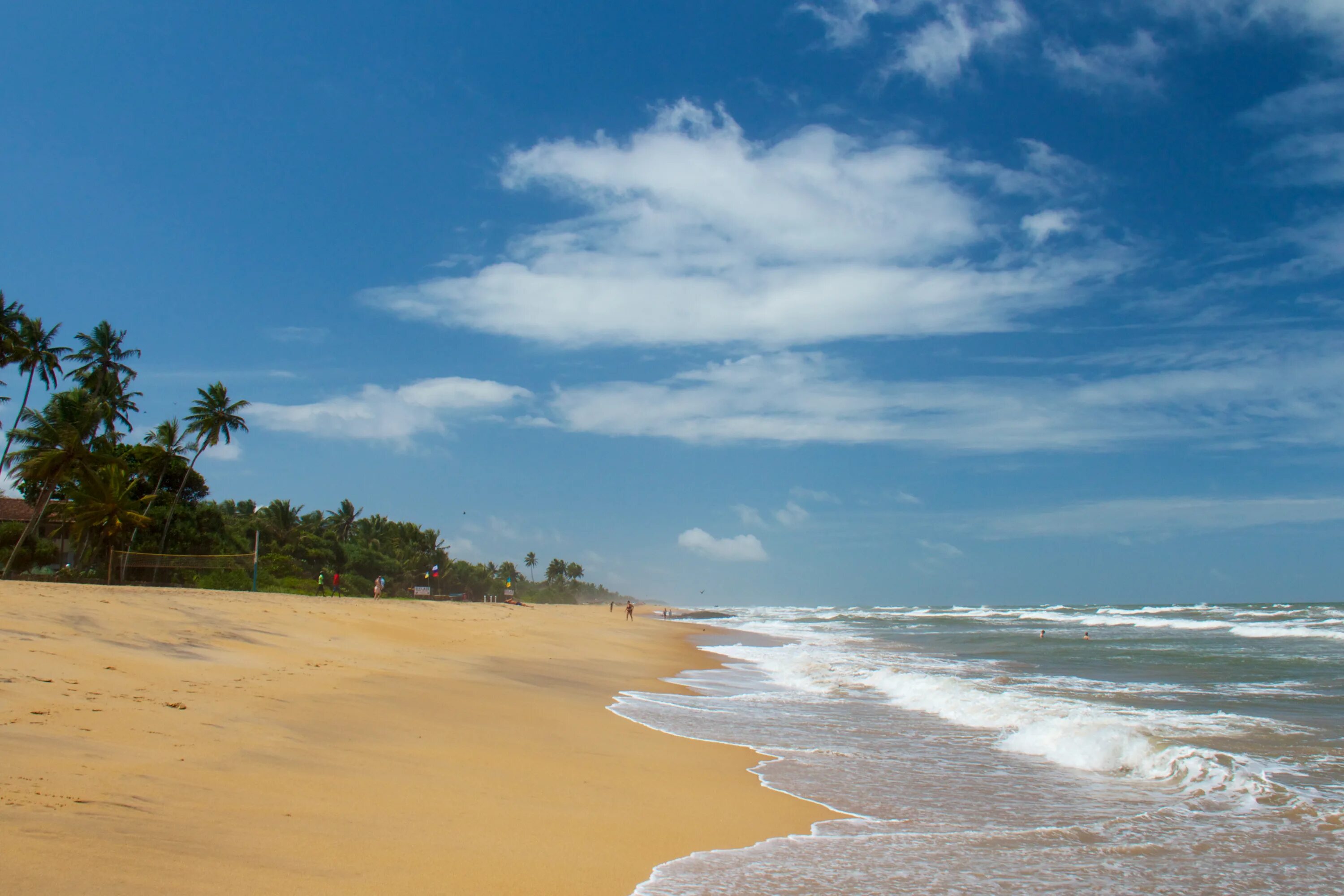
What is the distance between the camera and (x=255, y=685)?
31.6 feet

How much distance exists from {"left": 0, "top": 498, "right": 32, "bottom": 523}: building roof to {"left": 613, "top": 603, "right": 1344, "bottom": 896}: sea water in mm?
46564

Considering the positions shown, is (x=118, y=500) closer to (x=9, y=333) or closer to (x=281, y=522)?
(x=9, y=333)

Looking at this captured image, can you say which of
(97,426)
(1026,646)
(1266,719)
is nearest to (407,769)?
(1266,719)

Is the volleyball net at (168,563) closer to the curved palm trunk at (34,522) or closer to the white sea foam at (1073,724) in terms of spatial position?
the curved palm trunk at (34,522)

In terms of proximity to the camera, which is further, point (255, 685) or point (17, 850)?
point (255, 685)

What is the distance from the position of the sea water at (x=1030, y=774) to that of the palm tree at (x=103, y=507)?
2695 centimetres

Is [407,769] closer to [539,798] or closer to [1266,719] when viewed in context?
[539,798]

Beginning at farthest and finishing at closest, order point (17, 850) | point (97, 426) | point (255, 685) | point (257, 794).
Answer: point (97, 426) < point (255, 685) < point (257, 794) < point (17, 850)

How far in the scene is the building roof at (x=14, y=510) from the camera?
46938mm

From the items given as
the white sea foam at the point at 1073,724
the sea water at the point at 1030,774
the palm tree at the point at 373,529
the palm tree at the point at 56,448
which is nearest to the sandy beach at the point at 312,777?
the sea water at the point at 1030,774

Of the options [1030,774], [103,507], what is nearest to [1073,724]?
[1030,774]

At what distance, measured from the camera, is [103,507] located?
32.8 meters

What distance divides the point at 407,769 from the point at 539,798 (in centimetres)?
120

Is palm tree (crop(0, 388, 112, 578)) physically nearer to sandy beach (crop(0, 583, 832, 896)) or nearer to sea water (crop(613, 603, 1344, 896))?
sandy beach (crop(0, 583, 832, 896))
